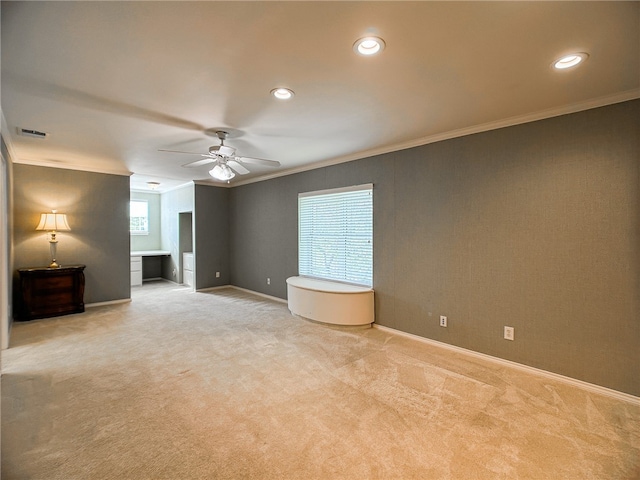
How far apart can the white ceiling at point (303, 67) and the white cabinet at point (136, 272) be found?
4350 millimetres

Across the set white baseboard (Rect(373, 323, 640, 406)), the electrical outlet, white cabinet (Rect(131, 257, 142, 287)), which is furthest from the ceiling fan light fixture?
white cabinet (Rect(131, 257, 142, 287))

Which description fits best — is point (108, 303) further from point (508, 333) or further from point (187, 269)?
point (508, 333)

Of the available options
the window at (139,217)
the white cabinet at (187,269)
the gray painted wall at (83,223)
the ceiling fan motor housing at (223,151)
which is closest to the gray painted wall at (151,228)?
the window at (139,217)

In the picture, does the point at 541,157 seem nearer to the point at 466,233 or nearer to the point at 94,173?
the point at 466,233

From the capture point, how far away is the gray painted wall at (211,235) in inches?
266

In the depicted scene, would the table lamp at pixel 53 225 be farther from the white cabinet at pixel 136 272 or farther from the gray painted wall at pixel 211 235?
the white cabinet at pixel 136 272

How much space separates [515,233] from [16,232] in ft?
22.8

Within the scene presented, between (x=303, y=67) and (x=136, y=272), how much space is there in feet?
24.0

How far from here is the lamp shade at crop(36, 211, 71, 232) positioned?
471 centimetres

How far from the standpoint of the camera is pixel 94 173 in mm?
5379

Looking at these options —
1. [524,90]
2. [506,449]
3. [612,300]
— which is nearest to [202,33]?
[524,90]

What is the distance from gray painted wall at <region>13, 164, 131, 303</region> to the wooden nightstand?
39 centimetres

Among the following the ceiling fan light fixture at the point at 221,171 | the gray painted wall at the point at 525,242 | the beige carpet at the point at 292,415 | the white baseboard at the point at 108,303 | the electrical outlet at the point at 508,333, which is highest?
the ceiling fan light fixture at the point at 221,171

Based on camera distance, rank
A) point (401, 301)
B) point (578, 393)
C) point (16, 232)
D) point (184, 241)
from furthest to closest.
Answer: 1. point (184, 241)
2. point (16, 232)
3. point (401, 301)
4. point (578, 393)
